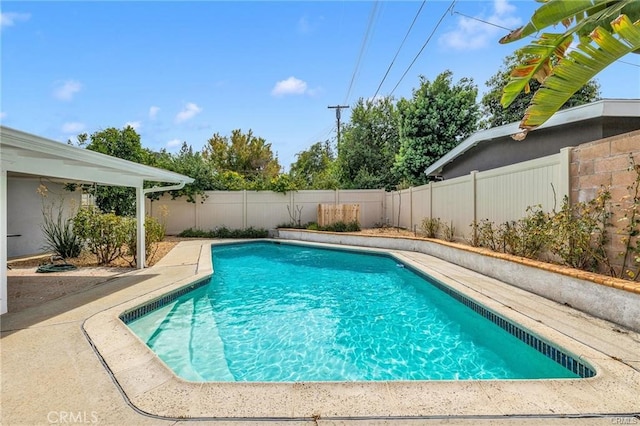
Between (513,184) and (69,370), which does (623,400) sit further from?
(513,184)

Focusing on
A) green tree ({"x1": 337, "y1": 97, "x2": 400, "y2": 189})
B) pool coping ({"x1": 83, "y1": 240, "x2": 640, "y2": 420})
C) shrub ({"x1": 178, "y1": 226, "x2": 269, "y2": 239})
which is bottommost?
pool coping ({"x1": 83, "y1": 240, "x2": 640, "y2": 420})

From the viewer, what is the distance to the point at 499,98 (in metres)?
18.7

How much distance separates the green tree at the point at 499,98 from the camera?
56.2 ft

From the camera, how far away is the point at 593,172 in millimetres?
4695

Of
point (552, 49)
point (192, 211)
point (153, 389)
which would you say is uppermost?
point (552, 49)

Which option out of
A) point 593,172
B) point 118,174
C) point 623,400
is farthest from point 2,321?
point 593,172

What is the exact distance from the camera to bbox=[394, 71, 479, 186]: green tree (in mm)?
15125

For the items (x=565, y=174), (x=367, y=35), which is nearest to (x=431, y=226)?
(x=565, y=174)

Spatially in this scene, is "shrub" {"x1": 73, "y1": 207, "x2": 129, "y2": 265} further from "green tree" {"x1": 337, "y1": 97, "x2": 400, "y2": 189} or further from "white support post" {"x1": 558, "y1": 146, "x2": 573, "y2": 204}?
"green tree" {"x1": 337, "y1": 97, "x2": 400, "y2": 189}

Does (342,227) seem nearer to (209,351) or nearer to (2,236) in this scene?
(209,351)

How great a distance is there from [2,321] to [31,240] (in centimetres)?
799

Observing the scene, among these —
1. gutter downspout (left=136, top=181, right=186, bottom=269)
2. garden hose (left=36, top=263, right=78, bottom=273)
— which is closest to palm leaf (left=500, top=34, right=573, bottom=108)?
gutter downspout (left=136, top=181, right=186, bottom=269)

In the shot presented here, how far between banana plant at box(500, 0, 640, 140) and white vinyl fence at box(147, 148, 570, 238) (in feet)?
5.90

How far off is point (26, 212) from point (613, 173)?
48.1ft
